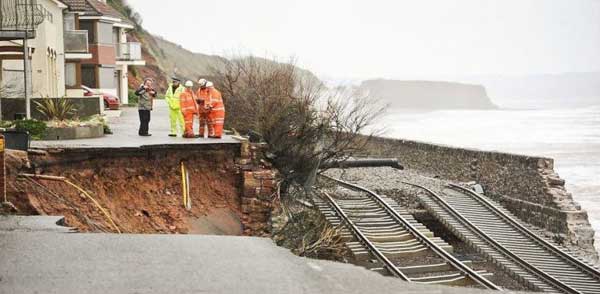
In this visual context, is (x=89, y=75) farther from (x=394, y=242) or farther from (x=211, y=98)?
(x=394, y=242)

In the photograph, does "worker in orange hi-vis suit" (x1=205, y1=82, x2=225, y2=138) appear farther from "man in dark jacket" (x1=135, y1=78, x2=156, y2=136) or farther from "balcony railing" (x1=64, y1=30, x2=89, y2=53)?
"balcony railing" (x1=64, y1=30, x2=89, y2=53)

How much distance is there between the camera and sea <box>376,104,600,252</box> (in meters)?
47.8

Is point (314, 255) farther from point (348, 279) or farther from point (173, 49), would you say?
point (173, 49)

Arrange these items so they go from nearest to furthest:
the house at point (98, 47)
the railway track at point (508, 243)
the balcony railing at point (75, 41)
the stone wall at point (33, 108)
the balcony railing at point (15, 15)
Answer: the railway track at point (508, 243), the balcony railing at point (15, 15), the stone wall at point (33, 108), the balcony railing at point (75, 41), the house at point (98, 47)

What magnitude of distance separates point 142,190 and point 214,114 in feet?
13.3

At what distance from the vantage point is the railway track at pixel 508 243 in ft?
66.9

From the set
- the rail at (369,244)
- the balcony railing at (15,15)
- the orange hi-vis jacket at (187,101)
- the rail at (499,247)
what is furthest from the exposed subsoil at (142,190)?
the balcony railing at (15,15)

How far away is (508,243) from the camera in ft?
78.4

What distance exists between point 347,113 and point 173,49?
117519mm

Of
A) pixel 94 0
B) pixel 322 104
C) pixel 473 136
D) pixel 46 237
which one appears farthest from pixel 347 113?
pixel 473 136

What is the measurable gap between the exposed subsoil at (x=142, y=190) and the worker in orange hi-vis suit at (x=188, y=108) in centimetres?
226

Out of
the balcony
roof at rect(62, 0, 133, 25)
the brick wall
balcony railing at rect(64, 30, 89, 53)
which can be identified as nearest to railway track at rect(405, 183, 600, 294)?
the brick wall

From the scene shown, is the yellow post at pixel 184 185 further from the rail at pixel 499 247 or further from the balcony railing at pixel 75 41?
the balcony railing at pixel 75 41

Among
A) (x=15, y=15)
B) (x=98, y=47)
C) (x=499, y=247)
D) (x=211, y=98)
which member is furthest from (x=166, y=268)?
(x=98, y=47)
